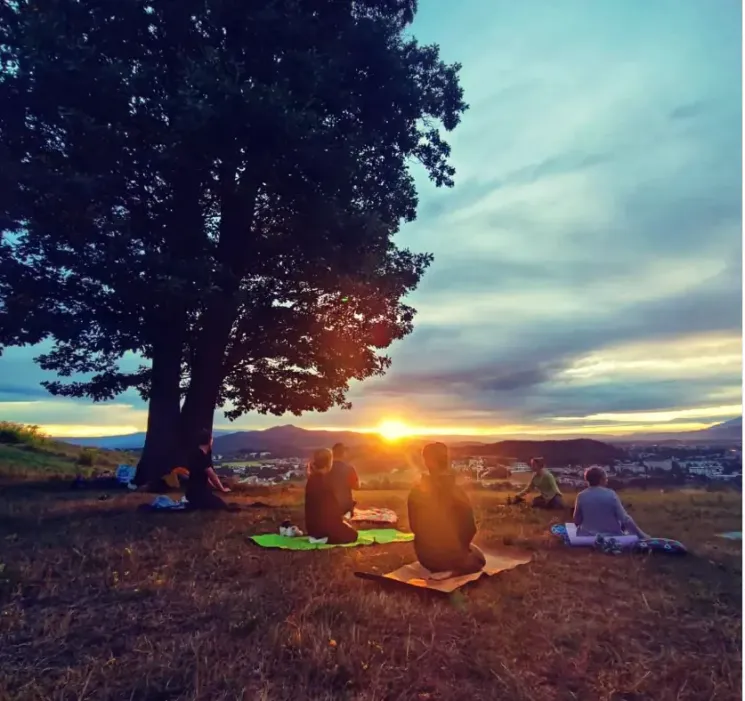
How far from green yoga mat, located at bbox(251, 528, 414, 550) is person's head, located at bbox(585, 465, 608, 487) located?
2.99 m

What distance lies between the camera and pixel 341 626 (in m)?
5.44

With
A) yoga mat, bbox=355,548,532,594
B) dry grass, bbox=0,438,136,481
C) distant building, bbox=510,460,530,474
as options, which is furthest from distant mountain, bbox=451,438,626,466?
dry grass, bbox=0,438,136,481

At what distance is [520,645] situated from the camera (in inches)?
204

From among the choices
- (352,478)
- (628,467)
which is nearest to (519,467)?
(628,467)

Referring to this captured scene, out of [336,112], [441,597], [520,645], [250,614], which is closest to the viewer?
[520,645]

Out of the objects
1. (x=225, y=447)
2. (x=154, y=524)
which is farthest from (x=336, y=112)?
(x=154, y=524)

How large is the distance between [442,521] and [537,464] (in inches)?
308

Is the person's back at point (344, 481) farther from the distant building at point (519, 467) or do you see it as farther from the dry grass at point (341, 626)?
the distant building at point (519, 467)

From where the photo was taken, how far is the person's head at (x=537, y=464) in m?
14.5

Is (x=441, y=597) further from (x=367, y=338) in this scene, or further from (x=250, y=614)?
(x=367, y=338)

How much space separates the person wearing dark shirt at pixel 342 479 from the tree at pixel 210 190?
4.72 metres

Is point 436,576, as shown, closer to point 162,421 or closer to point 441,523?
point 441,523

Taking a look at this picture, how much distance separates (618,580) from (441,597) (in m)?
2.44

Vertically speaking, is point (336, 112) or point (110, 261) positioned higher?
point (336, 112)
